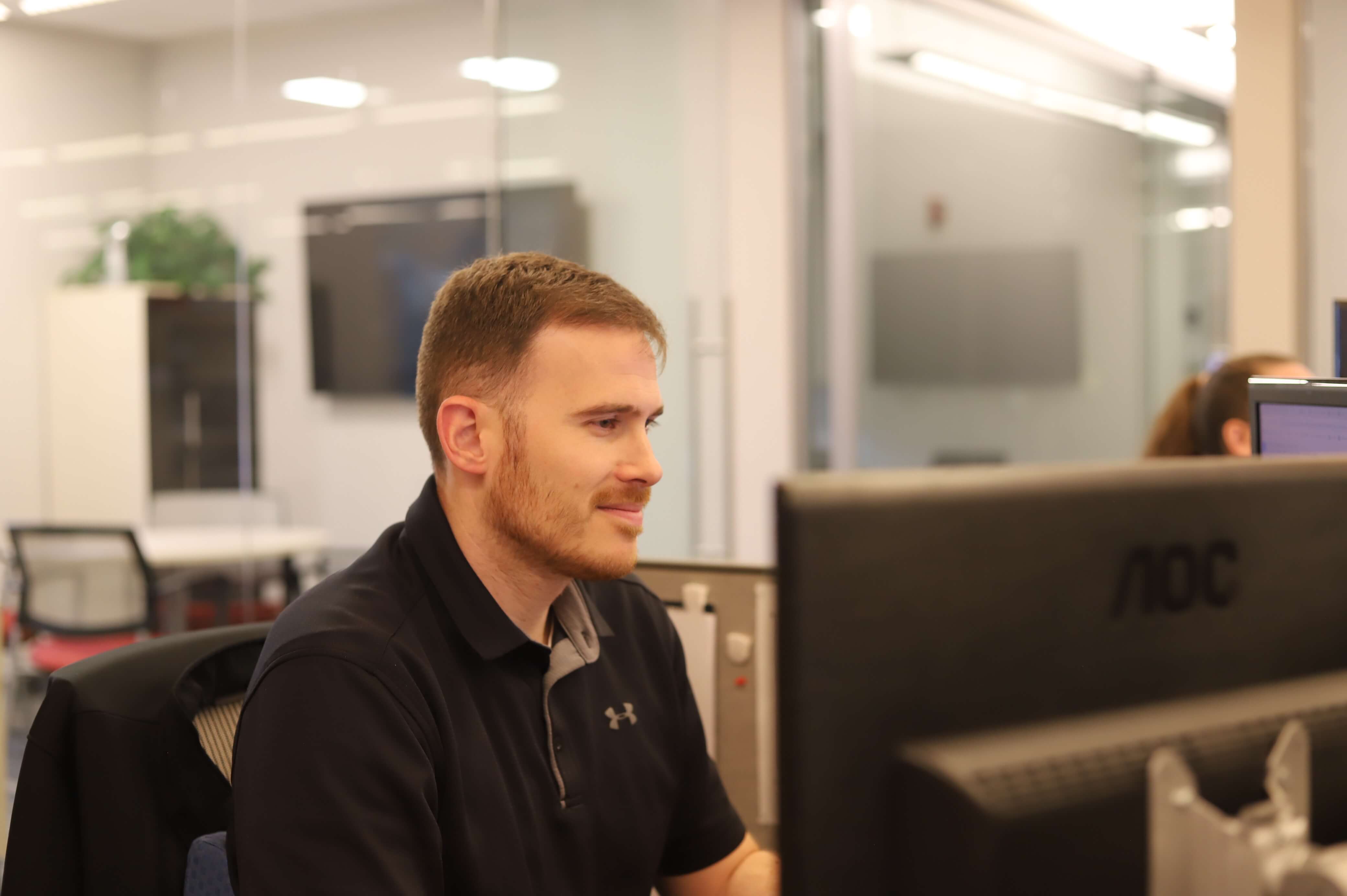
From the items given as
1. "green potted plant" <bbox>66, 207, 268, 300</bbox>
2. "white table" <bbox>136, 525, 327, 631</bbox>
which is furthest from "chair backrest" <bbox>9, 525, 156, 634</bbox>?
"green potted plant" <bbox>66, 207, 268, 300</bbox>

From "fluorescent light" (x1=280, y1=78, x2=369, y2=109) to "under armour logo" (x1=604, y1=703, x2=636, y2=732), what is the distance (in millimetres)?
4134

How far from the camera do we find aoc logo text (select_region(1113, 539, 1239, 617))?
1.75ft

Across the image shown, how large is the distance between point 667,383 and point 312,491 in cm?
159

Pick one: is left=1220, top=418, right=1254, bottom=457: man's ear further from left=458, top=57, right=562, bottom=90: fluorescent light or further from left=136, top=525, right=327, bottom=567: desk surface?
left=136, top=525, right=327, bottom=567: desk surface

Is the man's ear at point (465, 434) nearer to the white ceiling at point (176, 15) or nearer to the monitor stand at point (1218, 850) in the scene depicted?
the monitor stand at point (1218, 850)

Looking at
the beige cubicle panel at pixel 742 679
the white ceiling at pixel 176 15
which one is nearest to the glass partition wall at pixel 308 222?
the white ceiling at pixel 176 15

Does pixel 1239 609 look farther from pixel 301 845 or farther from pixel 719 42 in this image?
pixel 719 42

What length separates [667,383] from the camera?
4.29m

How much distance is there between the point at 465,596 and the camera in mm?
1134

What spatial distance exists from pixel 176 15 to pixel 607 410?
418 cm

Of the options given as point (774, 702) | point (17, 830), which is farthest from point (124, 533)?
point (774, 702)

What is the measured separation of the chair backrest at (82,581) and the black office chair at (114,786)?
3.07 metres

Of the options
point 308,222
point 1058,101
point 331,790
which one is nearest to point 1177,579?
point 331,790

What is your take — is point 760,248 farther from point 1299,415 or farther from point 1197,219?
point 1299,415
